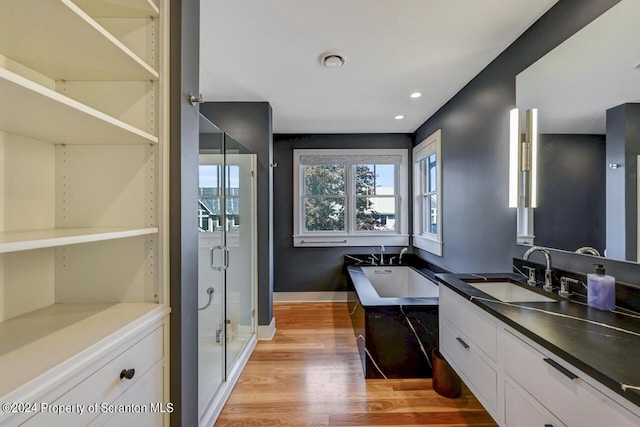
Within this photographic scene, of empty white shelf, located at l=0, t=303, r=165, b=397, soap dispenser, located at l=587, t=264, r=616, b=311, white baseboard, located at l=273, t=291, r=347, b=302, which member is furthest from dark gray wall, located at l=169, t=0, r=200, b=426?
white baseboard, located at l=273, t=291, r=347, b=302

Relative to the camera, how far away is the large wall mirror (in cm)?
121

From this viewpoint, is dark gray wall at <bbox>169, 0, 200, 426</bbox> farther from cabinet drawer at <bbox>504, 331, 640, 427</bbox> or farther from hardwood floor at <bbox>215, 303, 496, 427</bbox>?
cabinet drawer at <bbox>504, 331, 640, 427</bbox>

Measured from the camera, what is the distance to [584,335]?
974 mm

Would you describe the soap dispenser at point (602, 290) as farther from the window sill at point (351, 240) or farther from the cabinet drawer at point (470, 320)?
the window sill at point (351, 240)

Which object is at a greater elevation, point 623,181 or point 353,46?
point 353,46

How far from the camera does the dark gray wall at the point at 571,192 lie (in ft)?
4.47

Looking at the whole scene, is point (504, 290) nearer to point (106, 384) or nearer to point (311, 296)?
point (106, 384)

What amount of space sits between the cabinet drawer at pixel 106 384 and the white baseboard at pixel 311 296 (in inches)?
119

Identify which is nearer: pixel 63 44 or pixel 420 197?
pixel 63 44

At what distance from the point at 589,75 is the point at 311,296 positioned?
359 centimetres

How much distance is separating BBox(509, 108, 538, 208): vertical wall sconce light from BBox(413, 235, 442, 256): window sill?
136 cm

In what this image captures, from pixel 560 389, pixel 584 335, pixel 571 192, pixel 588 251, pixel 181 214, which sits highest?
pixel 571 192

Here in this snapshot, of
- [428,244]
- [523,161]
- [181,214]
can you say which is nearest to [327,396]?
[181,214]

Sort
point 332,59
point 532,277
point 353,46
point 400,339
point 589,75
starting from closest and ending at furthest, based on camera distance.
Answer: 1. point 589,75
2. point 532,277
3. point 353,46
4. point 332,59
5. point 400,339
